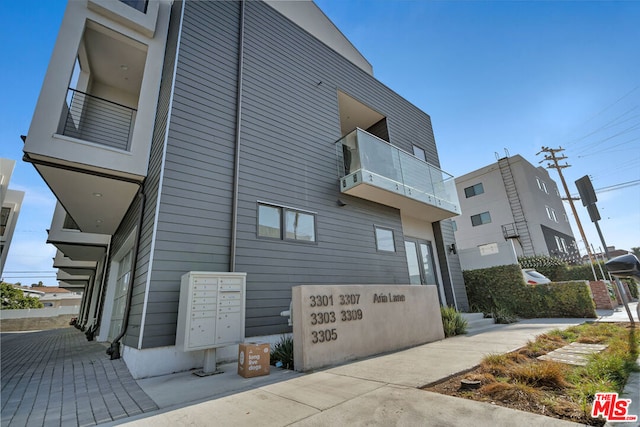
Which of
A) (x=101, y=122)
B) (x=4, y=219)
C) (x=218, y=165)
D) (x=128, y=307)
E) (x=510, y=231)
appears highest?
(x=4, y=219)

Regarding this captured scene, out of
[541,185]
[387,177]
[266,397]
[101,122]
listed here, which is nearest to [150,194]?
[101,122]

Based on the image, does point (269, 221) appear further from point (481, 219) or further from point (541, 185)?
point (541, 185)

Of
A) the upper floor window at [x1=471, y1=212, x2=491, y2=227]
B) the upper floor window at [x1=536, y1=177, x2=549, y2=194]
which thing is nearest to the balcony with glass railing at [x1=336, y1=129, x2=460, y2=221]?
the upper floor window at [x1=471, y1=212, x2=491, y2=227]

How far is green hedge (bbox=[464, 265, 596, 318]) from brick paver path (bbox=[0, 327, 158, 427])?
36.9 feet

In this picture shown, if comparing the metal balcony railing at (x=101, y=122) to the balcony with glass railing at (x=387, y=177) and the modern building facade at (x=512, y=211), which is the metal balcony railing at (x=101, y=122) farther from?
the modern building facade at (x=512, y=211)

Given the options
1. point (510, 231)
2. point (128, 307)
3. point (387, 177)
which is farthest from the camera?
point (510, 231)

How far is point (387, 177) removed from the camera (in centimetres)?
803

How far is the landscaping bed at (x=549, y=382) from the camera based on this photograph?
2.22m

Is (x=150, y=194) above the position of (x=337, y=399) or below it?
above

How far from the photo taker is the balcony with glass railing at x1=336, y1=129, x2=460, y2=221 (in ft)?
25.3

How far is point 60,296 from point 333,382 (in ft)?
190

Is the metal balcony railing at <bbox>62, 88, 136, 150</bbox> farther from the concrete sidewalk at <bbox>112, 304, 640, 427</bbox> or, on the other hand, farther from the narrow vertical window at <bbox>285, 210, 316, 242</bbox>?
the concrete sidewalk at <bbox>112, 304, 640, 427</bbox>

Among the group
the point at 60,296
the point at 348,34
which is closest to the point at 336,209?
the point at 348,34

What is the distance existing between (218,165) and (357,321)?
427 centimetres
